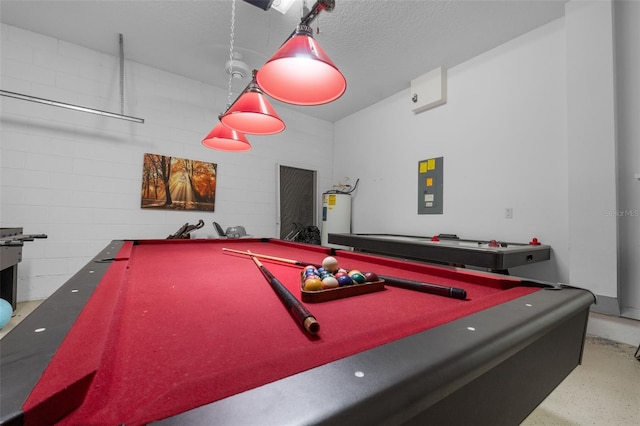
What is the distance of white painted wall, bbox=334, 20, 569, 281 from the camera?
2.68 meters

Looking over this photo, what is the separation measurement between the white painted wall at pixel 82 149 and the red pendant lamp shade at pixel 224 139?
1.71m

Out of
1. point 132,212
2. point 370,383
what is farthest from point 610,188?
point 132,212

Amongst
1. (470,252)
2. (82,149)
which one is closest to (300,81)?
(470,252)

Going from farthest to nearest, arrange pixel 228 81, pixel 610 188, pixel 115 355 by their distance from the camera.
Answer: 1. pixel 228 81
2. pixel 610 188
3. pixel 115 355

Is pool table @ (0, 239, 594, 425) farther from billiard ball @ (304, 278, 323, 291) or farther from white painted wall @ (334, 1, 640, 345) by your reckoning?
white painted wall @ (334, 1, 640, 345)

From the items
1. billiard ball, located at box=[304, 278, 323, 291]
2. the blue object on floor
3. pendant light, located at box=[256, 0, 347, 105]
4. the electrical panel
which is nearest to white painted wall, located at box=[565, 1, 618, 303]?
the electrical panel

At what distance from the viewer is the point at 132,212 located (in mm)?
3520

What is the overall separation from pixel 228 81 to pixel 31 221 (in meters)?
2.83

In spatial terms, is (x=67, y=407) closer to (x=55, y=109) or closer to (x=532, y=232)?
(x=532, y=232)

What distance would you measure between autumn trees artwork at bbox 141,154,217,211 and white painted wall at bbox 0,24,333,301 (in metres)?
0.09

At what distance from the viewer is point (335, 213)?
4.67 meters

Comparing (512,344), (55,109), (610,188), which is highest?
(55,109)

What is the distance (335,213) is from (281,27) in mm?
2708

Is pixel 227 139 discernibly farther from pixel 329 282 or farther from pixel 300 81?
pixel 329 282
